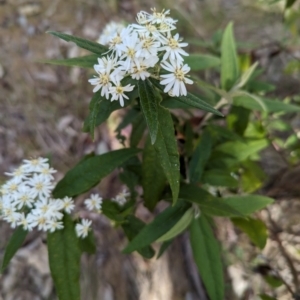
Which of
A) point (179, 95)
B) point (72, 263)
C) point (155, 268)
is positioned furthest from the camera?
point (155, 268)

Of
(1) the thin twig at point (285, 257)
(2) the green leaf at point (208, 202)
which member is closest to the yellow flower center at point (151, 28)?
(2) the green leaf at point (208, 202)

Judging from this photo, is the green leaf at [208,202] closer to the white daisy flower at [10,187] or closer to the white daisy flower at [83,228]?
the white daisy flower at [83,228]

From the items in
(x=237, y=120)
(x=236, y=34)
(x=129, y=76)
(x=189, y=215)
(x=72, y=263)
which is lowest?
(x=72, y=263)

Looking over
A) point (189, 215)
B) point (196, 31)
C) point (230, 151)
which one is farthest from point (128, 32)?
point (196, 31)

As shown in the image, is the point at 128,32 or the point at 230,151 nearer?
the point at 128,32

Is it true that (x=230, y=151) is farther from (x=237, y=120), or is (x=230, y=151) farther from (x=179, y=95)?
(x=179, y=95)

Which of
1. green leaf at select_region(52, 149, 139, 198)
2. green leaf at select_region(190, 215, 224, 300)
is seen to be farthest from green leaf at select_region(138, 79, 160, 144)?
green leaf at select_region(190, 215, 224, 300)
